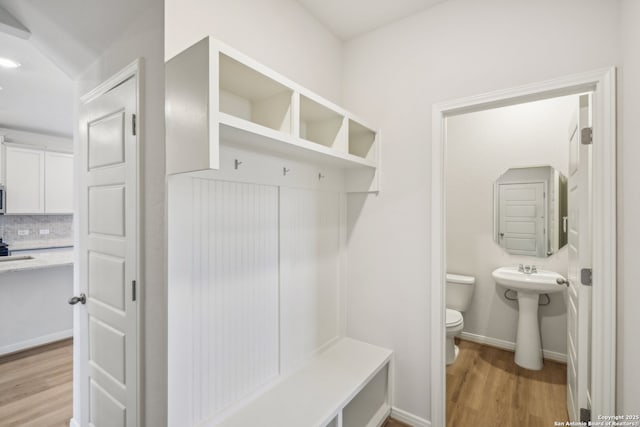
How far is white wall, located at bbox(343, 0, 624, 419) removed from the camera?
1.51 meters

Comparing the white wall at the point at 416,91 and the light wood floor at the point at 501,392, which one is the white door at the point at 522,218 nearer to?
the light wood floor at the point at 501,392

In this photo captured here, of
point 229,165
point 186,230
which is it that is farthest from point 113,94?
point 186,230

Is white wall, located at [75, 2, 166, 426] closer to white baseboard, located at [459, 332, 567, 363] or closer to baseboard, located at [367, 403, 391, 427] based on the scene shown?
baseboard, located at [367, 403, 391, 427]

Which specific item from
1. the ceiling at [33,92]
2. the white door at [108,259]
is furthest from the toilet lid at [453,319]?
the ceiling at [33,92]

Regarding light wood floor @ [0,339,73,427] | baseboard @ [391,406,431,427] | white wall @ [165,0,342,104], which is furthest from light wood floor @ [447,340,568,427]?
light wood floor @ [0,339,73,427]

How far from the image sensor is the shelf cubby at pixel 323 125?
165 cm

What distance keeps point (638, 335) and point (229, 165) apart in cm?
186

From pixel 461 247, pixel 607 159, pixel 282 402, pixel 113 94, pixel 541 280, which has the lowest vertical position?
pixel 282 402

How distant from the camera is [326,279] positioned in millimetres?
2086

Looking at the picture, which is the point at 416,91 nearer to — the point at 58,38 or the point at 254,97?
the point at 254,97

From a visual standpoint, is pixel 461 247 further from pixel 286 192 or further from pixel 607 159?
pixel 286 192

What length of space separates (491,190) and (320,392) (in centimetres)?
262

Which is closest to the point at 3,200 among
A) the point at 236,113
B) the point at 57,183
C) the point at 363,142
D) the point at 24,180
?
the point at 24,180

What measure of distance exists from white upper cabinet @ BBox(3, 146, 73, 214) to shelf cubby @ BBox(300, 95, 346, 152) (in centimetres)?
415
